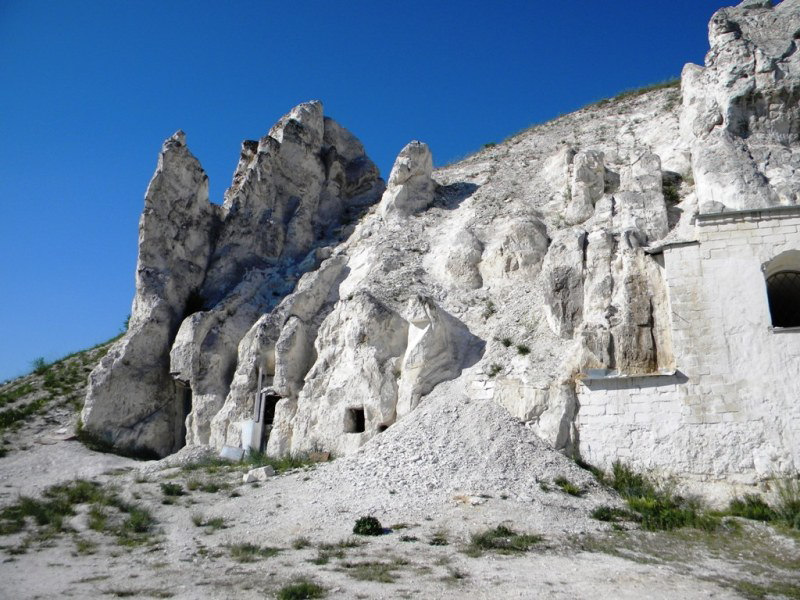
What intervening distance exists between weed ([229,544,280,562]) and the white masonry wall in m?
7.67

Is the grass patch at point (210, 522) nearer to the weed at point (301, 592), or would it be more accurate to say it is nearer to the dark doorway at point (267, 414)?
the weed at point (301, 592)

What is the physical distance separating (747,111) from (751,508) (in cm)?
1182

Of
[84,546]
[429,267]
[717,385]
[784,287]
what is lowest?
[84,546]

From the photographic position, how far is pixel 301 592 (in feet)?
27.4

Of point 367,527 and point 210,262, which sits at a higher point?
point 210,262

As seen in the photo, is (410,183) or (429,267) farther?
(410,183)

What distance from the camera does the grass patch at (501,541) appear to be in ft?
34.1

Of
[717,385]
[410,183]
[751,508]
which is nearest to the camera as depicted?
[751,508]

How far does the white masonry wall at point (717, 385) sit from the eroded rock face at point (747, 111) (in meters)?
1.29

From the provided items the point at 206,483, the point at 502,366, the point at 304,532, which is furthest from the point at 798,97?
the point at 206,483

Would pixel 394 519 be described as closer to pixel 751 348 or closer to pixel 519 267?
pixel 751 348

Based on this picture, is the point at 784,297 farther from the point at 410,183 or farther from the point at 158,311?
the point at 158,311

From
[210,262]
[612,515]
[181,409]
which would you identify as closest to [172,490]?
[181,409]

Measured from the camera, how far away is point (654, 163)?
20406 millimetres
